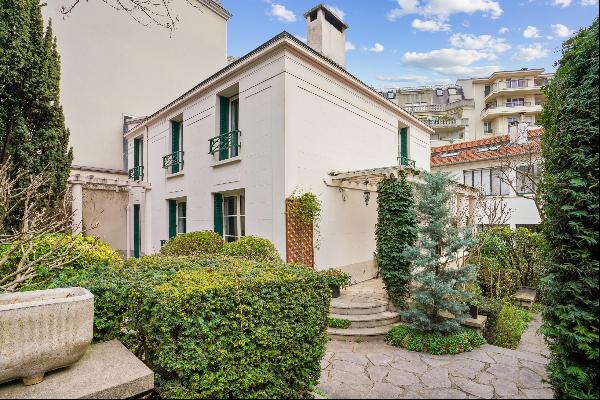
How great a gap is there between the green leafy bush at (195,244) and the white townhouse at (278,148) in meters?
1.08

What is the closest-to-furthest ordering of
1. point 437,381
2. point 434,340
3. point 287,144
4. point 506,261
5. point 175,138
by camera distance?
point 437,381
point 434,340
point 287,144
point 506,261
point 175,138

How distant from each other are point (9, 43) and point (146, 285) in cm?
752

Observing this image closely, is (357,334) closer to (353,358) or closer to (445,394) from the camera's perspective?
(353,358)

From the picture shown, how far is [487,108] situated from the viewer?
121ft

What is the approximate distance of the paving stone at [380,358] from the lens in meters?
5.22

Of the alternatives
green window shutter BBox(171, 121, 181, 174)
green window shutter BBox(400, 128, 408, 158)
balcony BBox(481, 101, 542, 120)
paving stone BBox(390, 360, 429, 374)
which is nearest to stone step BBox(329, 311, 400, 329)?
paving stone BBox(390, 360, 429, 374)

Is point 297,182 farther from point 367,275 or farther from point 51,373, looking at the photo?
point 51,373

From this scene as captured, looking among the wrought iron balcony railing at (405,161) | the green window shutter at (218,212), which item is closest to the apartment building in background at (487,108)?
the wrought iron balcony railing at (405,161)

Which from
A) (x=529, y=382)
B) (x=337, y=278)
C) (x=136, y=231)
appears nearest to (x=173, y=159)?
(x=136, y=231)

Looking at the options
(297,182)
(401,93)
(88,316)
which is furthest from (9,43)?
(401,93)

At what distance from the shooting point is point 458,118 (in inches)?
1491

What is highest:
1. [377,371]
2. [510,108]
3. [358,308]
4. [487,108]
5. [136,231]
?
[487,108]

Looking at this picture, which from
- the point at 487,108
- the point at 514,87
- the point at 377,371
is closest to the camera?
the point at 377,371

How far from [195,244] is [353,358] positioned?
4.93 meters
